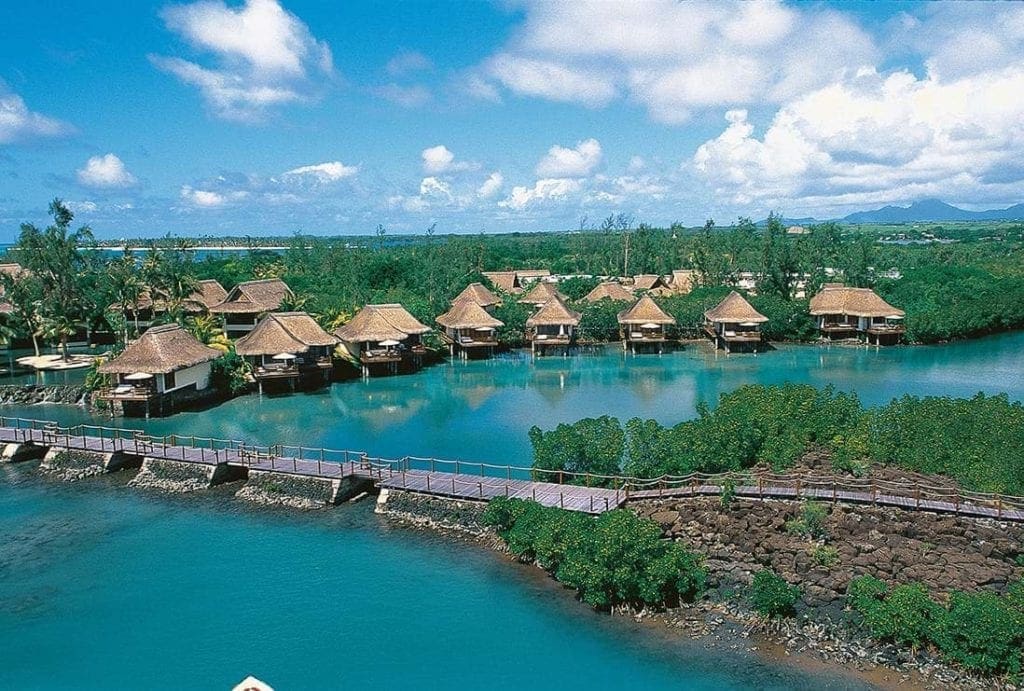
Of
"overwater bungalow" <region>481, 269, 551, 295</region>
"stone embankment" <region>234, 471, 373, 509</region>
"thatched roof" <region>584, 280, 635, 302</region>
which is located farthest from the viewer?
"overwater bungalow" <region>481, 269, 551, 295</region>

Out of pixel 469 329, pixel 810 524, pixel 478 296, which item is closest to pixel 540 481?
pixel 810 524

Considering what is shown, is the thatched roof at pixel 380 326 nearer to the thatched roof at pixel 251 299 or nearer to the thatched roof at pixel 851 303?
the thatched roof at pixel 251 299

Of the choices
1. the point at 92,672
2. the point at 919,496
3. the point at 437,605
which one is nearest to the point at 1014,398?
the point at 919,496

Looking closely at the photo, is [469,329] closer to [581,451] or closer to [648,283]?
[648,283]

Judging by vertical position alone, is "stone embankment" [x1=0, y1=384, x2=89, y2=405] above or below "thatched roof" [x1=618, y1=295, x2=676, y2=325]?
below

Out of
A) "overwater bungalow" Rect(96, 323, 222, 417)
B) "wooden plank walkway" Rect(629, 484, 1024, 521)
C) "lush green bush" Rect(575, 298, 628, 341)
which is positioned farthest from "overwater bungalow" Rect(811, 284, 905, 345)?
"overwater bungalow" Rect(96, 323, 222, 417)

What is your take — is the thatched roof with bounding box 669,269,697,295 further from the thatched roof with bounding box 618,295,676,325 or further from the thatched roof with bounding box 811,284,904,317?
the thatched roof with bounding box 618,295,676,325
